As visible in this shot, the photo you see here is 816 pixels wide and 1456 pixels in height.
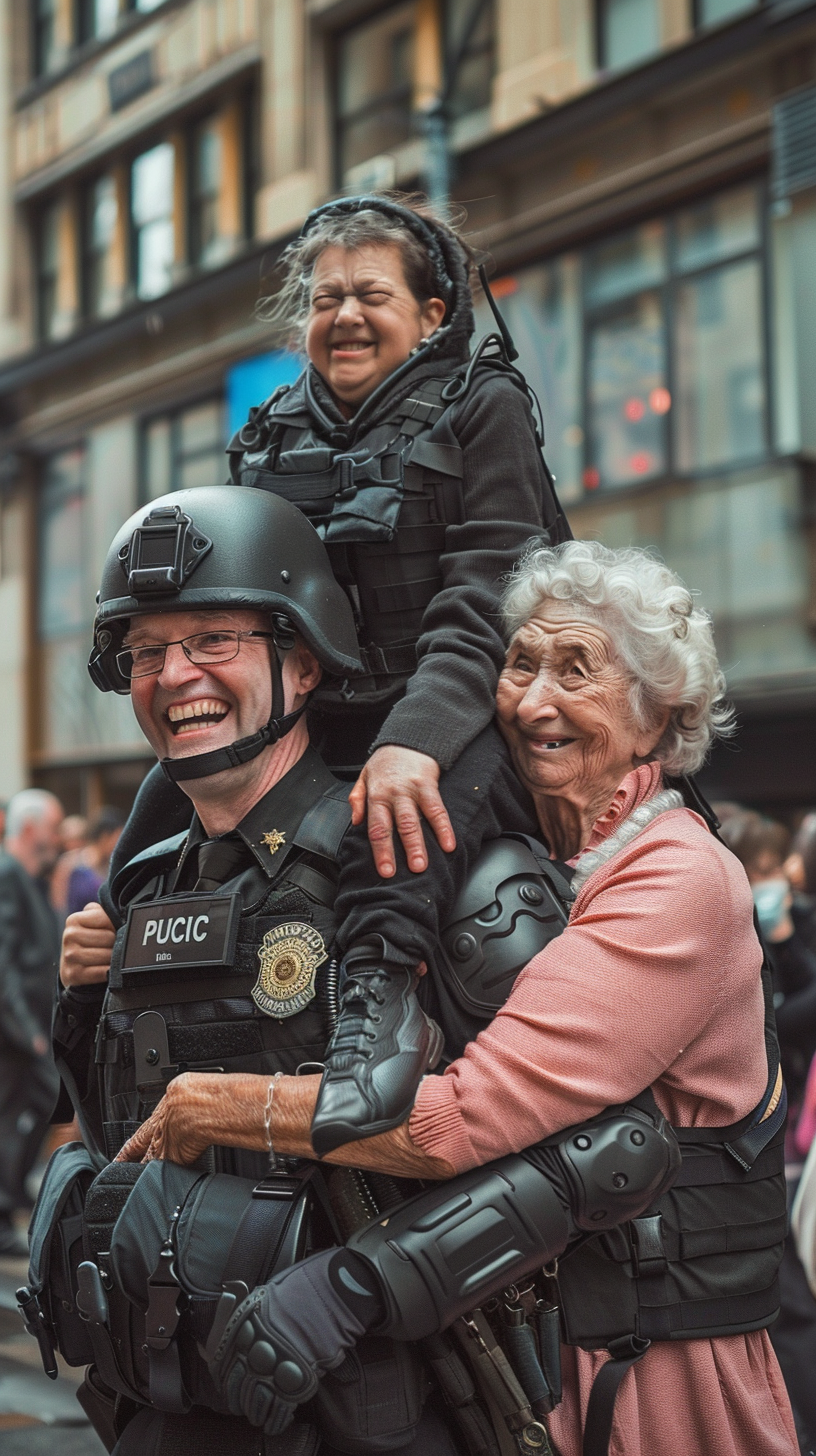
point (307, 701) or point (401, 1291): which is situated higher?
point (307, 701)

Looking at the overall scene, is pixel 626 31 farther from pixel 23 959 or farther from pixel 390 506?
pixel 390 506

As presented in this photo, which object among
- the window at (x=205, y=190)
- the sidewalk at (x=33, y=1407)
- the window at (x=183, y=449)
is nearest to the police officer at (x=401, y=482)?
the sidewalk at (x=33, y=1407)

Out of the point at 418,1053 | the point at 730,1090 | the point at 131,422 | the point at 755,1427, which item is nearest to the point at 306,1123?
the point at 418,1053

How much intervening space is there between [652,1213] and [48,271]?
1954 cm

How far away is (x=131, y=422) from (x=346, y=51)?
4844 mm

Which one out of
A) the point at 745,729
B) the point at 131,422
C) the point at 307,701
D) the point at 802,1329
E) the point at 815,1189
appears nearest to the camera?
the point at 307,701

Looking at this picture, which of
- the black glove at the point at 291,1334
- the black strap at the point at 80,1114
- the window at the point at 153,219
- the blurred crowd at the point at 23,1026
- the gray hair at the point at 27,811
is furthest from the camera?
the window at the point at 153,219

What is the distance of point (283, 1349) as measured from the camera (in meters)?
2.19

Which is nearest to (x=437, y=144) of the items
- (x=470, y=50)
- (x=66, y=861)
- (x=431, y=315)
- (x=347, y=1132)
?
(x=470, y=50)

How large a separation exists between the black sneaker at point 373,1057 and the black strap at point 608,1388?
527 millimetres

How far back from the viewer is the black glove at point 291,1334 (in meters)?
2.19

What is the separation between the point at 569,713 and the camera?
2.65 metres

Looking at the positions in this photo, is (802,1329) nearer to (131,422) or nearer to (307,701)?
(307,701)

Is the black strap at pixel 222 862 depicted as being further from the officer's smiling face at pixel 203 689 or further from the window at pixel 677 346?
the window at pixel 677 346
